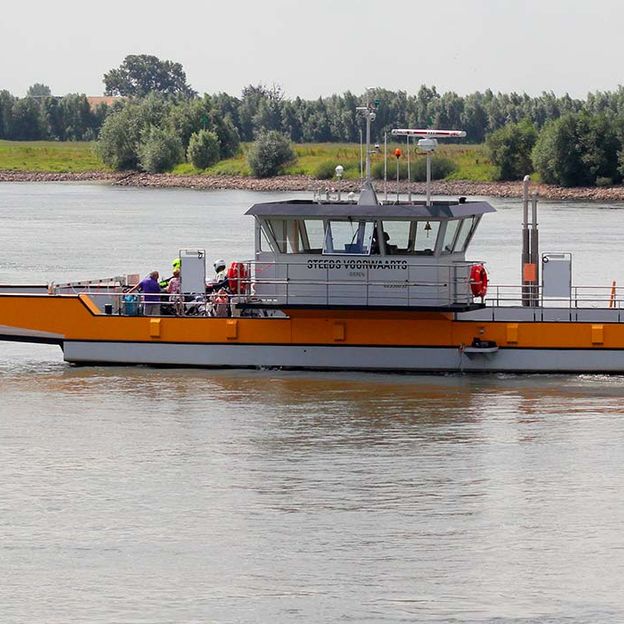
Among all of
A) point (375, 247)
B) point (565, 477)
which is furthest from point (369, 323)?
point (565, 477)

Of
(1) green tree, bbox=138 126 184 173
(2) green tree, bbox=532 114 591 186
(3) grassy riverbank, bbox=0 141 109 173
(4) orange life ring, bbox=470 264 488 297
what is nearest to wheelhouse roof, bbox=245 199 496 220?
(4) orange life ring, bbox=470 264 488 297

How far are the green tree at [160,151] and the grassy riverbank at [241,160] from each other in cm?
101

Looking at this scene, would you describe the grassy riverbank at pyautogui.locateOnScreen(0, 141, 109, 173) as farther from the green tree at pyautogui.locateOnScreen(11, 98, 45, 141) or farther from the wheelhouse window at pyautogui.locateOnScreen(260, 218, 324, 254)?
the wheelhouse window at pyautogui.locateOnScreen(260, 218, 324, 254)

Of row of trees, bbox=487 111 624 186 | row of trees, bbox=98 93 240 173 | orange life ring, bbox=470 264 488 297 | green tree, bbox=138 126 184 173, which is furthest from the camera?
green tree, bbox=138 126 184 173

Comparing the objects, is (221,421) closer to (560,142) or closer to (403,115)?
(560,142)

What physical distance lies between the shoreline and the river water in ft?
156

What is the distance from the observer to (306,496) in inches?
786

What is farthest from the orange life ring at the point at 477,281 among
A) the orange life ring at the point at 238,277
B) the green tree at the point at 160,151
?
the green tree at the point at 160,151

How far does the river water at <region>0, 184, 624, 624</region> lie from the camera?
53.6 ft

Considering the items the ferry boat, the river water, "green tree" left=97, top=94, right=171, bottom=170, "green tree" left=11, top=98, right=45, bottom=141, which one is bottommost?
the river water

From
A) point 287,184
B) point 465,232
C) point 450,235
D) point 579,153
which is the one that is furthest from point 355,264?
point 287,184

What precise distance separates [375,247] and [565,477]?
6602mm

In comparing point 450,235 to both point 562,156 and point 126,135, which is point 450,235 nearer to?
point 562,156

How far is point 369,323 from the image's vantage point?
26531 mm
